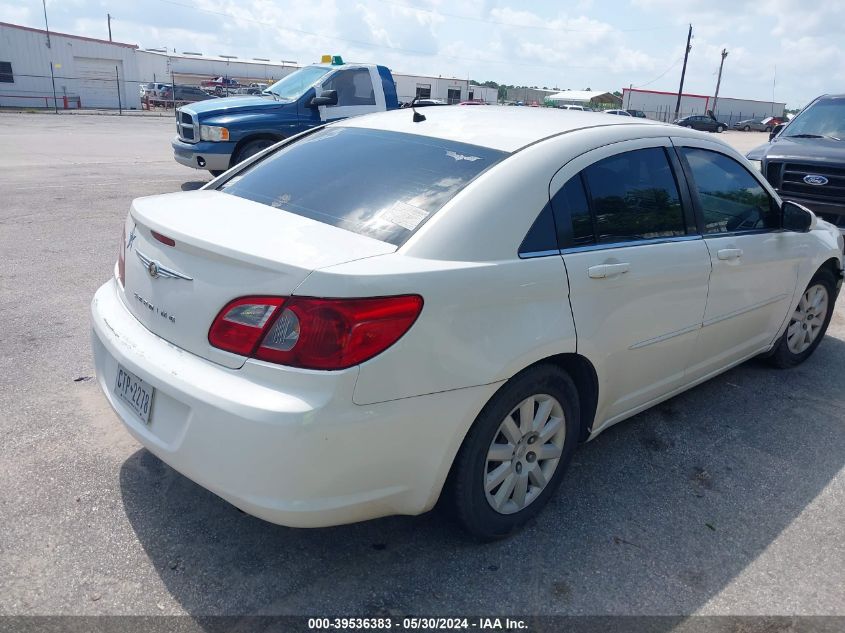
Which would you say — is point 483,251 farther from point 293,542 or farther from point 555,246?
point 293,542

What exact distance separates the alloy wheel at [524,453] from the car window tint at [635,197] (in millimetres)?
801

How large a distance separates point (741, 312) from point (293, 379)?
2.84m

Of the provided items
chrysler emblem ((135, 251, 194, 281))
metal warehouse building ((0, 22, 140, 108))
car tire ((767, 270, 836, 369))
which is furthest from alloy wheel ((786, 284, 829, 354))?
metal warehouse building ((0, 22, 140, 108))

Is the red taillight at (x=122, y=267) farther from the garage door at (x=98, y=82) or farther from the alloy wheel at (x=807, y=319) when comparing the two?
the garage door at (x=98, y=82)

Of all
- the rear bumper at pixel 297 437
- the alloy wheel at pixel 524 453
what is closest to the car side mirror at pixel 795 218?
the alloy wheel at pixel 524 453

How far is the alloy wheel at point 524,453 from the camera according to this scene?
2.73 meters

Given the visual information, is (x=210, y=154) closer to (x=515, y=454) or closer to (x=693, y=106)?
(x=515, y=454)

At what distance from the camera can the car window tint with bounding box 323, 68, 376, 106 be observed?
11492mm

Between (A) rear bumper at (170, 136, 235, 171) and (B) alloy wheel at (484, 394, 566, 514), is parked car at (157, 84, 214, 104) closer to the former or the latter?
(A) rear bumper at (170, 136, 235, 171)

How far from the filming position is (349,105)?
11680mm

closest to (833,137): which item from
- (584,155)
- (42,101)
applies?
(584,155)

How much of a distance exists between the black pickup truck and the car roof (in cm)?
507

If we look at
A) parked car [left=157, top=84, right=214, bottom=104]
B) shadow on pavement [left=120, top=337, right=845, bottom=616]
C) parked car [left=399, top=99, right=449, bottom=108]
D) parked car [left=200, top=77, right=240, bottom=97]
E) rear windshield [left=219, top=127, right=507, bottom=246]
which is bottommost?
shadow on pavement [left=120, top=337, right=845, bottom=616]

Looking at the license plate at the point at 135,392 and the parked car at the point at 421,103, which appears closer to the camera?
the license plate at the point at 135,392
